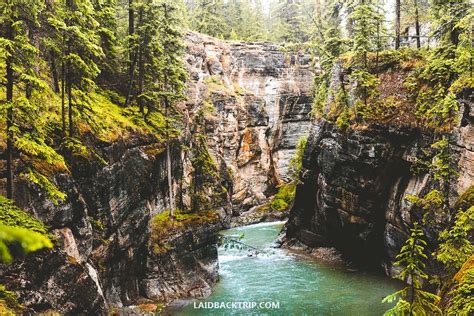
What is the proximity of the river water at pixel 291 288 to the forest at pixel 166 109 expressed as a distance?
190 centimetres

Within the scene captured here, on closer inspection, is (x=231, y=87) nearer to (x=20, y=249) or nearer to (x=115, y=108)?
(x=115, y=108)

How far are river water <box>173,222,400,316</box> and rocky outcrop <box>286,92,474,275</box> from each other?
8.51ft

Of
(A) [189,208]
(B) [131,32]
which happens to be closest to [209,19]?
(B) [131,32]

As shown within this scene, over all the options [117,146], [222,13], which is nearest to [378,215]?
[117,146]

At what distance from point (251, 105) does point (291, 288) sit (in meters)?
30.2

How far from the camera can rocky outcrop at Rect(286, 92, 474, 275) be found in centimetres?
2252

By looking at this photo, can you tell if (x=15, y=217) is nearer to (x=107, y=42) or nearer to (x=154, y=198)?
(x=154, y=198)

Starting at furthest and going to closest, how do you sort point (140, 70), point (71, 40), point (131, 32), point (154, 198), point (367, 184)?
point (367, 184)
point (131, 32)
point (140, 70)
point (154, 198)
point (71, 40)

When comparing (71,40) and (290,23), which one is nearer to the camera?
(71,40)

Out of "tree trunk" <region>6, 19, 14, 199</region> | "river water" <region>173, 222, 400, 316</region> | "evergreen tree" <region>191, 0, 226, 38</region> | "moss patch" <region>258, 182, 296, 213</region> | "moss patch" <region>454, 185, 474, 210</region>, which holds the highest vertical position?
"evergreen tree" <region>191, 0, 226, 38</region>

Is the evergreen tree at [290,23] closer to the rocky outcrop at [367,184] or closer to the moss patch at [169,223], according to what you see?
the rocky outcrop at [367,184]

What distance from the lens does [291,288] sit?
76.8ft

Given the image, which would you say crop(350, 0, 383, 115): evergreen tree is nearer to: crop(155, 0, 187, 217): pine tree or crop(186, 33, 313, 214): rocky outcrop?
crop(155, 0, 187, 217): pine tree

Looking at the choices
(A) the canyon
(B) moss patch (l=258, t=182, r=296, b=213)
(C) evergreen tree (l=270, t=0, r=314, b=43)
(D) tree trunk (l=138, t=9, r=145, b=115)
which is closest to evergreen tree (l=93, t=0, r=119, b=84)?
(D) tree trunk (l=138, t=9, r=145, b=115)
